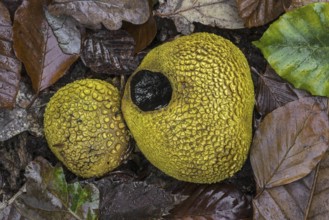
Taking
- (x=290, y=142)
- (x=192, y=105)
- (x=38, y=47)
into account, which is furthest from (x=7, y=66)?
(x=290, y=142)

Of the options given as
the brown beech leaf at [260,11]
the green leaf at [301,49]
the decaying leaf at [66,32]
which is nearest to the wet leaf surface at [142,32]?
the decaying leaf at [66,32]

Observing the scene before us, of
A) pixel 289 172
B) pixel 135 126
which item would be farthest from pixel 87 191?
pixel 289 172

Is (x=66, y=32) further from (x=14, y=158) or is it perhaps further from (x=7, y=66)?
(x=14, y=158)

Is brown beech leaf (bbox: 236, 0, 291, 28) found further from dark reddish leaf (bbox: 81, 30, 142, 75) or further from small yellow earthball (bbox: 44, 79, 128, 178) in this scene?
small yellow earthball (bbox: 44, 79, 128, 178)

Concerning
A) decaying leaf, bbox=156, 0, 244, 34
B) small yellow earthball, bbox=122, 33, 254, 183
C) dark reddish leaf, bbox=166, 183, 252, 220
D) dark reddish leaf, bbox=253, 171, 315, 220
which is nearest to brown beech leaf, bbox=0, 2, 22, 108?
small yellow earthball, bbox=122, 33, 254, 183

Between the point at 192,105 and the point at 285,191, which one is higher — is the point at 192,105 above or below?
above

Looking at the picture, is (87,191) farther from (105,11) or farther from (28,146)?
(105,11)
